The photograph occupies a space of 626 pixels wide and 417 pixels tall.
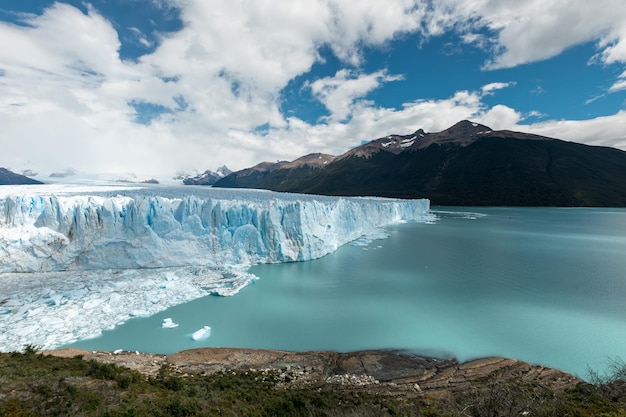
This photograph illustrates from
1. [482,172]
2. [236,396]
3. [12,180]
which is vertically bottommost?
[236,396]

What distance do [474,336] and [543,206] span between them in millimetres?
64843

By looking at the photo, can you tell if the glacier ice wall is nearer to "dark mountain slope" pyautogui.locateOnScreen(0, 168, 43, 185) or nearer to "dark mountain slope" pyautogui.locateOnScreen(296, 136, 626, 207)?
"dark mountain slope" pyautogui.locateOnScreen(0, 168, 43, 185)

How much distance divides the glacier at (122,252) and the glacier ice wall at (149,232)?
42mm

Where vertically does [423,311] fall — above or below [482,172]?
below

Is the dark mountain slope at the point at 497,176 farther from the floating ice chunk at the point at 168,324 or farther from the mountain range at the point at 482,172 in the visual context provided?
the floating ice chunk at the point at 168,324

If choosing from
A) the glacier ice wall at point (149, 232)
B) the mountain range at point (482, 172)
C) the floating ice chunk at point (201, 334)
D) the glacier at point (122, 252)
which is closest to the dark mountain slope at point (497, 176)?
the mountain range at point (482, 172)

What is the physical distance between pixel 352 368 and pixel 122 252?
39.3 feet

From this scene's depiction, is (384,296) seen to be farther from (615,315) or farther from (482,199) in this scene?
(482,199)

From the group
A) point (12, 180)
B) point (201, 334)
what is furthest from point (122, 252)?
point (12, 180)

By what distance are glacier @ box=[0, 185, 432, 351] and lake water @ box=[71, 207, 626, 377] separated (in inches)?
39.5

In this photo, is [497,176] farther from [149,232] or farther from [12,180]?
[12,180]

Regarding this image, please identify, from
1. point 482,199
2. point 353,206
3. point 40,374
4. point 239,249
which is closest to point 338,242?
point 353,206

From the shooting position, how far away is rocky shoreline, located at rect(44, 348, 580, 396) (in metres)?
5.81

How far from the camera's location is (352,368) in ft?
21.1
